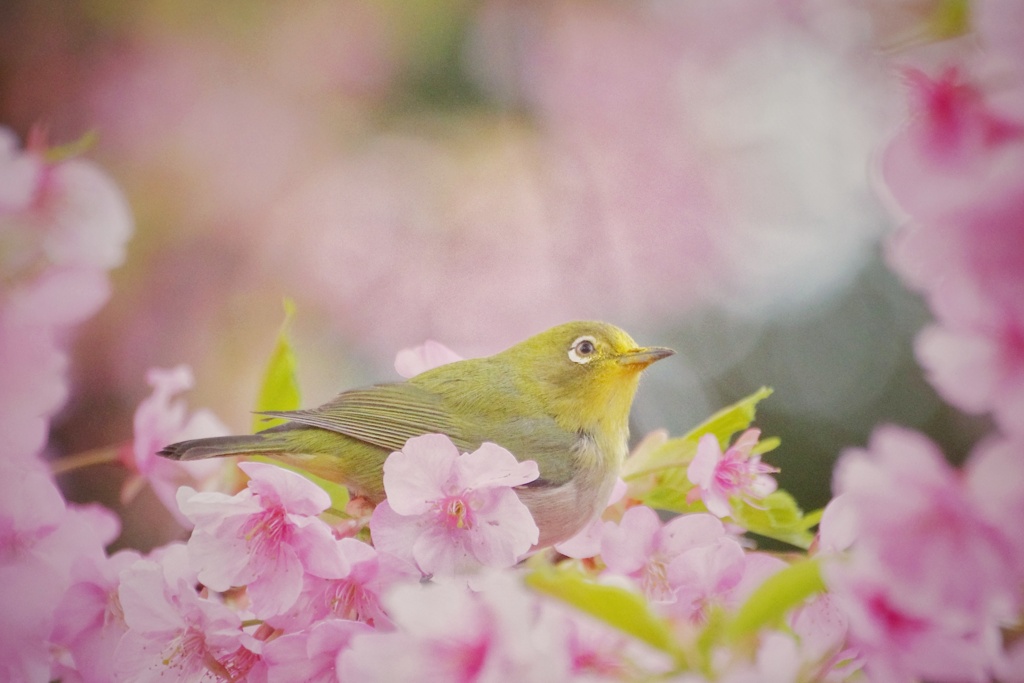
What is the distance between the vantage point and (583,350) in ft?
3.74

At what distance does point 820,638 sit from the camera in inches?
A: 24.6

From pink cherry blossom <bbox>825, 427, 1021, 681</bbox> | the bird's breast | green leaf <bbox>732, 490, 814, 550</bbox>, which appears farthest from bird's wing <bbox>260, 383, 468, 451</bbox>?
pink cherry blossom <bbox>825, 427, 1021, 681</bbox>

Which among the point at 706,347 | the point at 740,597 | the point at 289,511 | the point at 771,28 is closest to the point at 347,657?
the point at 289,511

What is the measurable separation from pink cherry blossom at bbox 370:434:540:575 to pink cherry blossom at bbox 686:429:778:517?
7.4 inches

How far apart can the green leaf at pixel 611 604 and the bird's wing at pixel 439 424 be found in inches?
18.9

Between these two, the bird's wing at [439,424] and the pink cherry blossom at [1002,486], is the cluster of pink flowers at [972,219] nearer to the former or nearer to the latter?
the pink cherry blossom at [1002,486]

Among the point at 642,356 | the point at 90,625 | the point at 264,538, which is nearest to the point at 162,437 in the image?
the point at 90,625

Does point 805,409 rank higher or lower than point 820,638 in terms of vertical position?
lower

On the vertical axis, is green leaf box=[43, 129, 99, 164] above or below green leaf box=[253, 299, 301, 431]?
above

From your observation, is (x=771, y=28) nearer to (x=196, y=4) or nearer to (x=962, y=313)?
Answer: (x=196, y=4)

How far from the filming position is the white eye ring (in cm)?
113

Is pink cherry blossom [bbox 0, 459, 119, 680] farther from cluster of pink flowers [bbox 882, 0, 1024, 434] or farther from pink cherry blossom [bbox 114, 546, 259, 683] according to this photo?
cluster of pink flowers [bbox 882, 0, 1024, 434]

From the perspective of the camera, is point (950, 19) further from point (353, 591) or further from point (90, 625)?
point (90, 625)

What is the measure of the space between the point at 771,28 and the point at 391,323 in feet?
4.54
